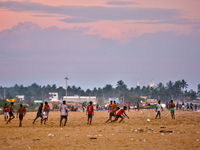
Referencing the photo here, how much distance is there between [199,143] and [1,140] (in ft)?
26.1

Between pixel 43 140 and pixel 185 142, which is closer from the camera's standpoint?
pixel 185 142

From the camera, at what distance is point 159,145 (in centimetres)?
1050

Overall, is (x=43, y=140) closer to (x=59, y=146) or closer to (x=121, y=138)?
(x=59, y=146)

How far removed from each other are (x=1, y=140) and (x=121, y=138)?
16.6ft

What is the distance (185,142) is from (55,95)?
188 meters

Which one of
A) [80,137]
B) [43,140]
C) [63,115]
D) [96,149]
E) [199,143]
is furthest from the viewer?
[63,115]

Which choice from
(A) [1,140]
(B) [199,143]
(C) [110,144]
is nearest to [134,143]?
(C) [110,144]

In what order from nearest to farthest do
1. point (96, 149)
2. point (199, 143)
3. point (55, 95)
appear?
point (96, 149) < point (199, 143) < point (55, 95)

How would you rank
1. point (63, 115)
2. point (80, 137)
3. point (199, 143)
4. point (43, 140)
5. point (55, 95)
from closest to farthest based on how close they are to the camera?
point (199, 143) → point (43, 140) → point (80, 137) → point (63, 115) → point (55, 95)

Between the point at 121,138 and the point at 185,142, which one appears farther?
the point at 121,138

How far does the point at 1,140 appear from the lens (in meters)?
12.0

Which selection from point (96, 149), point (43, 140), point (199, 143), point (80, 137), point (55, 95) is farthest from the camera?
point (55, 95)

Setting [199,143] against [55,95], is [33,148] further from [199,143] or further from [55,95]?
[55,95]

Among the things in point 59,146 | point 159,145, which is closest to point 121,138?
point 159,145
